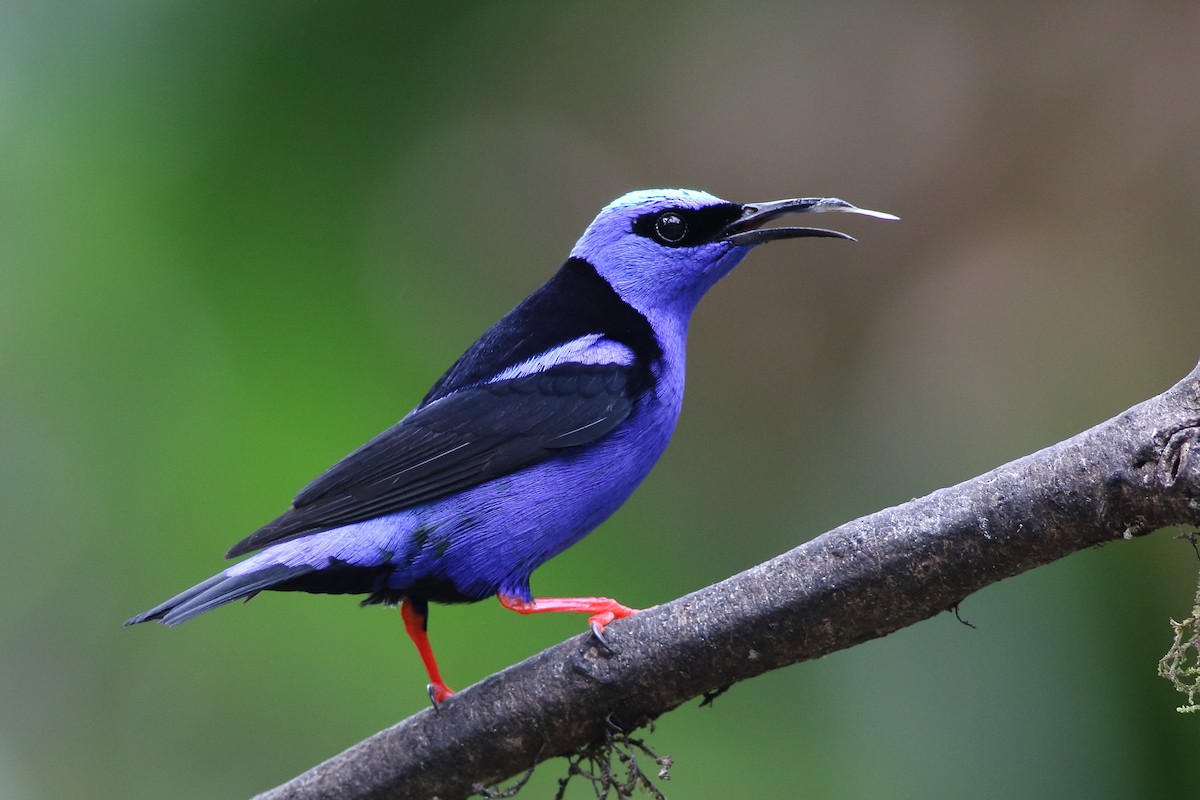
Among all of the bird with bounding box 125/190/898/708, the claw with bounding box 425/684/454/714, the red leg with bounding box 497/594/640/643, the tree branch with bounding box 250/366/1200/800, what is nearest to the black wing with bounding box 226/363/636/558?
the bird with bounding box 125/190/898/708

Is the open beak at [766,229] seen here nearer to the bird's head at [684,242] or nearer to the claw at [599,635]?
the bird's head at [684,242]

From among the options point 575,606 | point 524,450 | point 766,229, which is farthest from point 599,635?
point 766,229

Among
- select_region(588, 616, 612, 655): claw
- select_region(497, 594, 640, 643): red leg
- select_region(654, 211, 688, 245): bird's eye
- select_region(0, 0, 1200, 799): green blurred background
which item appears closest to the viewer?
select_region(588, 616, 612, 655): claw

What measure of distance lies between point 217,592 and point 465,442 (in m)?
0.93

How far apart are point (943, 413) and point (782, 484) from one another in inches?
32.2

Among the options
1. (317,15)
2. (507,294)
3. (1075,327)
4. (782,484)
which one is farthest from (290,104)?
(1075,327)

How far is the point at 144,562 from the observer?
5.66 meters

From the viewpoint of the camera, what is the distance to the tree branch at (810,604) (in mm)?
2568

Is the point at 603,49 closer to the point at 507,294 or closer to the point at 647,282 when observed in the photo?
the point at 507,294

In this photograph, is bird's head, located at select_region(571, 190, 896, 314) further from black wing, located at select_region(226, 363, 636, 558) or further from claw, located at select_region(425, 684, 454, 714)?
claw, located at select_region(425, 684, 454, 714)

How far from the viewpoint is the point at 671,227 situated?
14.2 feet

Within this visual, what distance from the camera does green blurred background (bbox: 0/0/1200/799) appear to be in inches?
211

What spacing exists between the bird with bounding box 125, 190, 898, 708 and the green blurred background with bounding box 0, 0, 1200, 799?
4.64ft

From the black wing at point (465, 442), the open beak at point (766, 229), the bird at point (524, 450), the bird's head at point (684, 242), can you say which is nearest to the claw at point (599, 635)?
the bird at point (524, 450)
